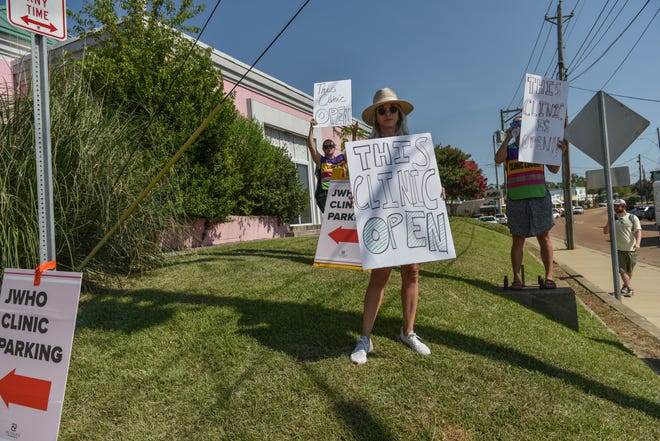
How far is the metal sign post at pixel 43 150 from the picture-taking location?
2.29 metres

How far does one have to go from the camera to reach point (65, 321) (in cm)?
186

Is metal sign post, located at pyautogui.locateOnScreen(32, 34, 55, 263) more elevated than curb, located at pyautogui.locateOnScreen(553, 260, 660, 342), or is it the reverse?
metal sign post, located at pyautogui.locateOnScreen(32, 34, 55, 263)

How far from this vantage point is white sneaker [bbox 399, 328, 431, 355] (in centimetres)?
292

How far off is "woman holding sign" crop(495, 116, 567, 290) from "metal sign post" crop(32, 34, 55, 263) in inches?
153

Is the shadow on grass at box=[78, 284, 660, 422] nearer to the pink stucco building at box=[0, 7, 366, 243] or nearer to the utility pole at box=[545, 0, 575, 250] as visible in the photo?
the pink stucco building at box=[0, 7, 366, 243]

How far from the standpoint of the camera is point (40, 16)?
7.33ft

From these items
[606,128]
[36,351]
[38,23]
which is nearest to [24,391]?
[36,351]

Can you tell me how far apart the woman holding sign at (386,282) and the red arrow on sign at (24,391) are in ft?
5.48

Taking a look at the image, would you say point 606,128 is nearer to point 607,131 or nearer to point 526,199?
point 607,131

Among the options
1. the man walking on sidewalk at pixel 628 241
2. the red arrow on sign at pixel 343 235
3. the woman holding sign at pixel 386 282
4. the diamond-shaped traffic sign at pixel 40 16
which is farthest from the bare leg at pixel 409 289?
the man walking on sidewalk at pixel 628 241

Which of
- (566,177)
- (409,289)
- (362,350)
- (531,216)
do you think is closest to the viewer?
(362,350)

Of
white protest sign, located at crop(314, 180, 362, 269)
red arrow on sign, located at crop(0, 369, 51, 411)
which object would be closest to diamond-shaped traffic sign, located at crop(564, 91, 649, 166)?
white protest sign, located at crop(314, 180, 362, 269)

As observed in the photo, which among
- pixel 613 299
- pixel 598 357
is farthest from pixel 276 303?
pixel 613 299

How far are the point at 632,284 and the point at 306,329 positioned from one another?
8.29 metres
